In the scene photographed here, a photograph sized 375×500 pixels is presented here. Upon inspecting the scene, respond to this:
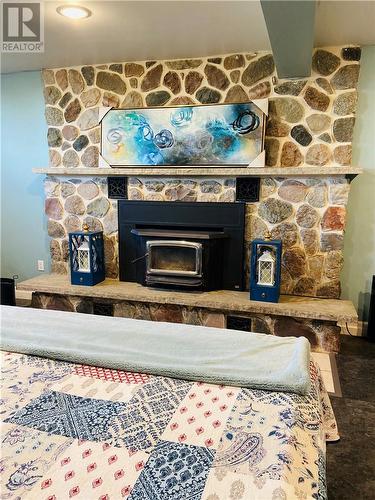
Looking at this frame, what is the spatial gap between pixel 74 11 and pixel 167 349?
7.16ft

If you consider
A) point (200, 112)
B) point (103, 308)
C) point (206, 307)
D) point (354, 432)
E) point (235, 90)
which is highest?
point (235, 90)

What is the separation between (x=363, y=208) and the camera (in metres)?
3.12

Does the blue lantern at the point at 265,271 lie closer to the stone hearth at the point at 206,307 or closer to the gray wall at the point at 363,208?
the stone hearth at the point at 206,307

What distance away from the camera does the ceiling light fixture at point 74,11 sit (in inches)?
88.8

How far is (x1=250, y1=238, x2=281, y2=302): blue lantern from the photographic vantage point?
9.78 feet

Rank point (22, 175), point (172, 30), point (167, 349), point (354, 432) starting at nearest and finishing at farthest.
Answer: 1. point (167, 349)
2. point (354, 432)
3. point (172, 30)
4. point (22, 175)

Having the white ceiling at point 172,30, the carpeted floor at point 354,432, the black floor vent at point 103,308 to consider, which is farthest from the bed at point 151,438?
the white ceiling at point 172,30

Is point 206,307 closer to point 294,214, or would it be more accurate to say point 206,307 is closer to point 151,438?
point 294,214

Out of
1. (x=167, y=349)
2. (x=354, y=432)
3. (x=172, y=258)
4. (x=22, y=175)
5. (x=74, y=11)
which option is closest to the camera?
(x=167, y=349)

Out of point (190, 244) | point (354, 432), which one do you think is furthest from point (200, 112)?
point (354, 432)

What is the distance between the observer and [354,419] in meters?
2.06

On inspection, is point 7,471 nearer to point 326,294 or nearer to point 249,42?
point 326,294

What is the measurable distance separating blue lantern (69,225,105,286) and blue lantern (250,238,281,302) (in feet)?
4.90

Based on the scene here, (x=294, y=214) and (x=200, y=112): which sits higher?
(x=200, y=112)
